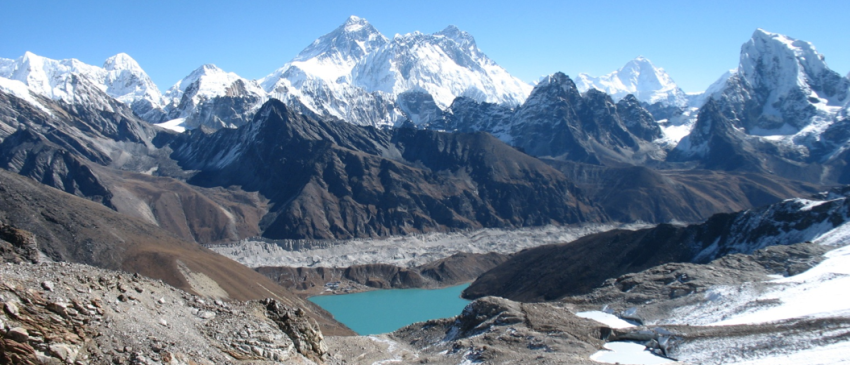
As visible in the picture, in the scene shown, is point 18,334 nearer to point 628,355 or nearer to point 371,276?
point 628,355

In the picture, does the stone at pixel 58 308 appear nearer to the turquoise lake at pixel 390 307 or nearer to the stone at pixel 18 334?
the stone at pixel 18 334

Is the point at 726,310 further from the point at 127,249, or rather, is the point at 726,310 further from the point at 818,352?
the point at 127,249

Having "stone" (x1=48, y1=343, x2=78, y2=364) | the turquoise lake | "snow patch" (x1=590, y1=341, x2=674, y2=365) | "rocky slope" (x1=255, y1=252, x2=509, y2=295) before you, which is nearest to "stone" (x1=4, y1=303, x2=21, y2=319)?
"stone" (x1=48, y1=343, x2=78, y2=364)

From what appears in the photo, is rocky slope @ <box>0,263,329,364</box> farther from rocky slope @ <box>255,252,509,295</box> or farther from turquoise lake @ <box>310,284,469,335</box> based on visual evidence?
rocky slope @ <box>255,252,509,295</box>

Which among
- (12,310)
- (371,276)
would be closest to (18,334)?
(12,310)

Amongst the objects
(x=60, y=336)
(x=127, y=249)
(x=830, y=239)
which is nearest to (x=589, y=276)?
(x=830, y=239)

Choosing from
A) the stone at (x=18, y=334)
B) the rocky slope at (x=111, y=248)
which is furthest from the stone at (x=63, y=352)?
the rocky slope at (x=111, y=248)
